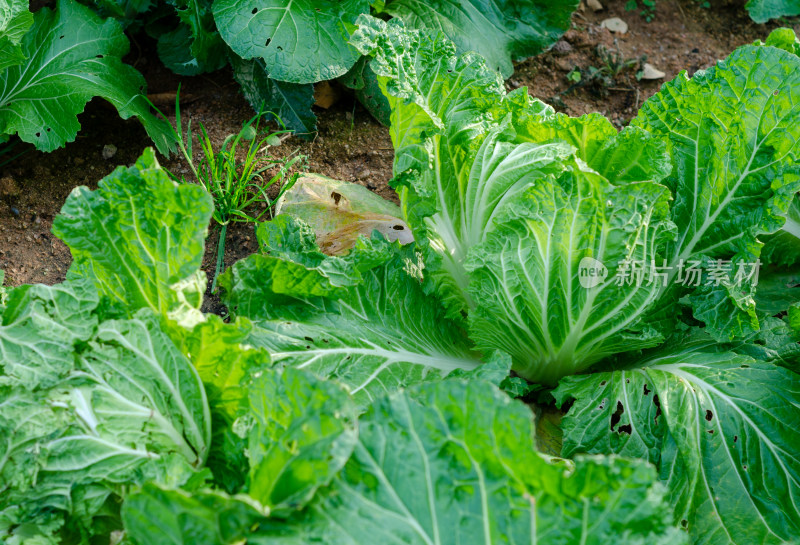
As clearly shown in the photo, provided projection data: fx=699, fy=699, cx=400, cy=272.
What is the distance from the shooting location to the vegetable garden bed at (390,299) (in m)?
1.86

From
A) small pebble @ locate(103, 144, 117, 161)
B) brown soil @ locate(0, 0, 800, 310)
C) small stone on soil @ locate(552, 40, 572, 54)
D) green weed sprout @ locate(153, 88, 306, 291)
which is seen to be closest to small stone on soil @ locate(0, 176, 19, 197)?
brown soil @ locate(0, 0, 800, 310)

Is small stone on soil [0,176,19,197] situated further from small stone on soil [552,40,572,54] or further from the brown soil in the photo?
small stone on soil [552,40,572,54]

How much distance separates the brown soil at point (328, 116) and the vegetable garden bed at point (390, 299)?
0.07 ft

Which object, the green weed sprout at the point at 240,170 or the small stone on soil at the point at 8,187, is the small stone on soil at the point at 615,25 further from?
the small stone on soil at the point at 8,187

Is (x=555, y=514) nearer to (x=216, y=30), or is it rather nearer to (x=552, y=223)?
(x=552, y=223)

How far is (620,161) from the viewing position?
2887 mm

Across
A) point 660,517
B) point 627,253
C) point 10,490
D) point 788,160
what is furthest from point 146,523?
point 788,160

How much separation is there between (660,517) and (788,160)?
172cm

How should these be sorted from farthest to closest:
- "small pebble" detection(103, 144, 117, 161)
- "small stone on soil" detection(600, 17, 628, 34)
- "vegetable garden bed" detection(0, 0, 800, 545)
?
"small stone on soil" detection(600, 17, 628, 34)
"small pebble" detection(103, 144, 117, 161)
"vegetable garden bed" detection(0, 0, 800, 545)

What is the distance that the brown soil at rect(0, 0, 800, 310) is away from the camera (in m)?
3.82

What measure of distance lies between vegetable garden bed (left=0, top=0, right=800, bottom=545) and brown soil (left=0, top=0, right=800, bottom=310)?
2cm

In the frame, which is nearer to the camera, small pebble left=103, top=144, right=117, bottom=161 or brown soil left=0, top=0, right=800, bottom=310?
brown soil left=0, top=0, right=800, bottom=310

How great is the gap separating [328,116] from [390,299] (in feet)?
6.06

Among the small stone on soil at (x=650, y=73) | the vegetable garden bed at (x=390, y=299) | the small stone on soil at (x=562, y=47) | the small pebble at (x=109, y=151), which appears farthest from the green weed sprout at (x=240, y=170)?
the small stone on soil at (x=650, y=73)
